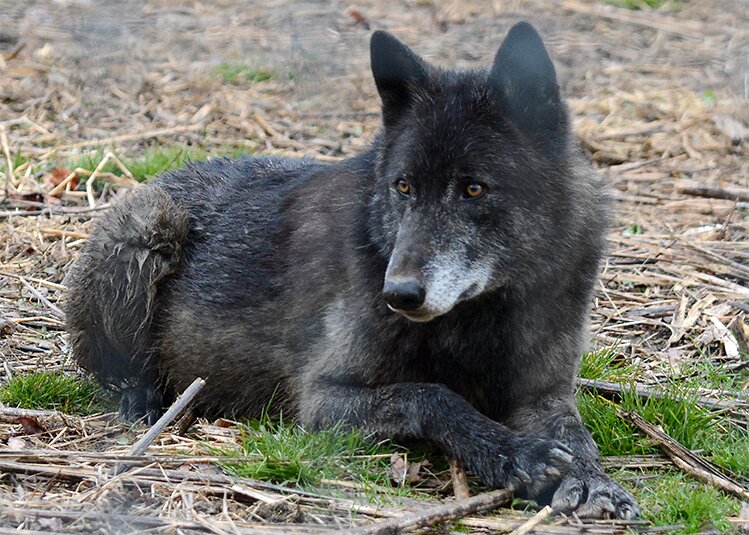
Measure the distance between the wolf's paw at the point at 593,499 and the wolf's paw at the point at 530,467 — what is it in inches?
2.5

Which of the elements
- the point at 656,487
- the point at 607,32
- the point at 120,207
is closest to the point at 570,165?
the point at 656,487

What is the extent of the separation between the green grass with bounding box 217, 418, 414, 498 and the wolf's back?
46.9 inches

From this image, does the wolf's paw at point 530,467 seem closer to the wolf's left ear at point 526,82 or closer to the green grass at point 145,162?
the wolf's left ear at point 526,82

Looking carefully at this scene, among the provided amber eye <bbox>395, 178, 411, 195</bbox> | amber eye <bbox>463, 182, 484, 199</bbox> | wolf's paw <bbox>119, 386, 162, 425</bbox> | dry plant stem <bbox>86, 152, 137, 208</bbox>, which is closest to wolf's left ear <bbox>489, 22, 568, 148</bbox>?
amber eye <bbox>463, 182, 484, 199</bbox>

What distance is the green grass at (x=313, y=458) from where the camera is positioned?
4508mm

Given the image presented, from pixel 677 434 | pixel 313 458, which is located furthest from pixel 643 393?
pixel 313 458

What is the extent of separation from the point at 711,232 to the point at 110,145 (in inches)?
188

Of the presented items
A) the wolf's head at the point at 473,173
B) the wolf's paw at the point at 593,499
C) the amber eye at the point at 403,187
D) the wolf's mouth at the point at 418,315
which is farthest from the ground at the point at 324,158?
the amber eye at the point at 403,187

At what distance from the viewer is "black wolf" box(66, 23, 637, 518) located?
470 cm

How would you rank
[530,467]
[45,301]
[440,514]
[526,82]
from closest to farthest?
[440,514] < [530,467] < [526,82] < [45,301]

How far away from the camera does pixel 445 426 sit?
15.6ft

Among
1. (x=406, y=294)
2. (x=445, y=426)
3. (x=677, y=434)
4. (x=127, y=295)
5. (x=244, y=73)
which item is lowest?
(x=677, y=434)

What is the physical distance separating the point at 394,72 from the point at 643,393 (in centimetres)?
201

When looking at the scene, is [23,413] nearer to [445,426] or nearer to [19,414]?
[19,414]
